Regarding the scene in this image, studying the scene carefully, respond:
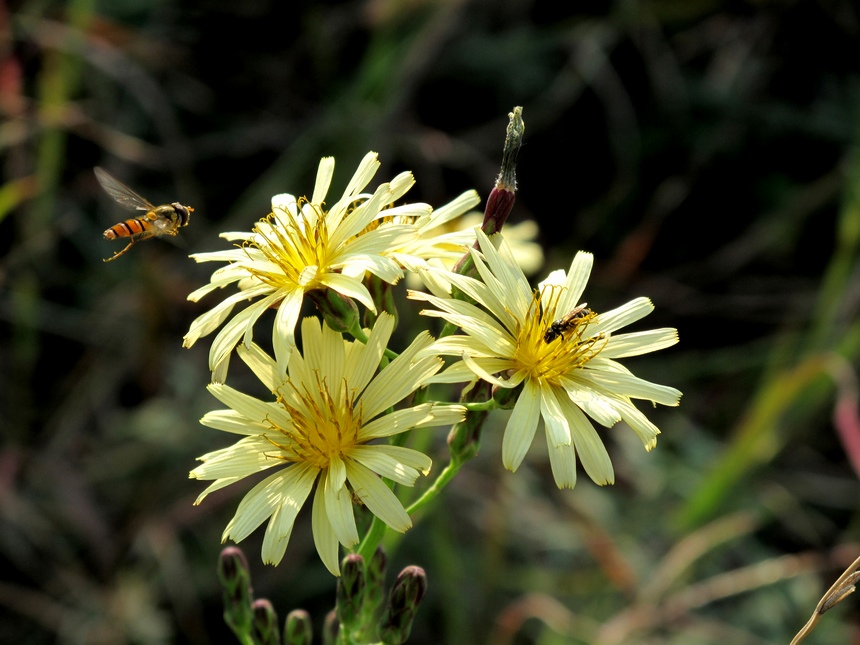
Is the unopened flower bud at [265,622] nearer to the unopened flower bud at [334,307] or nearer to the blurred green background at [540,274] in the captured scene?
the unopened flower bud at [334,307]

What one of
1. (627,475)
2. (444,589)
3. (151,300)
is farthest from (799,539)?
(151,300)

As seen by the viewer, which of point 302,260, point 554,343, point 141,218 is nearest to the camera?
point 554,343

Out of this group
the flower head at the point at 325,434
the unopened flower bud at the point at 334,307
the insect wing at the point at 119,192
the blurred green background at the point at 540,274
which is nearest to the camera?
the flower head at the point at 325,434

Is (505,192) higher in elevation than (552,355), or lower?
higher

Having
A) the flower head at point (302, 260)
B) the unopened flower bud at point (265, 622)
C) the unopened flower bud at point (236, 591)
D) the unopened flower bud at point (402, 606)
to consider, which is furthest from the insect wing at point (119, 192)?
the unopened flower bud at point (402, 606)

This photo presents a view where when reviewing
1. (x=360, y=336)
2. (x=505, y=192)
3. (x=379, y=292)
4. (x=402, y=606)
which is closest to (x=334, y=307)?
(x=360, y=336)

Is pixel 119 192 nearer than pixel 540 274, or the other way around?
pixel 119 192

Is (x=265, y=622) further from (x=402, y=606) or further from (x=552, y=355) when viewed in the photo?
(x=552, y=355)
